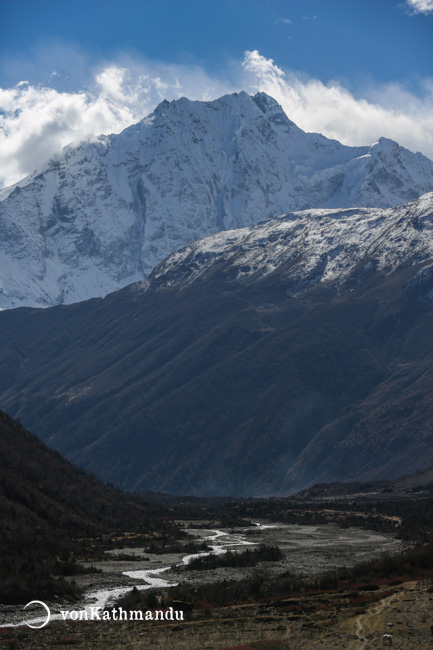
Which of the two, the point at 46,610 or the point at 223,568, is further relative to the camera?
the point at 223,568

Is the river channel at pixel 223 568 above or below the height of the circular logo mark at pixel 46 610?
below

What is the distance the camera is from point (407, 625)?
44656mm

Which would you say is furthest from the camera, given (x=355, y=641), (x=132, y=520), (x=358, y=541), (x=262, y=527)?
(x=262, y=527)

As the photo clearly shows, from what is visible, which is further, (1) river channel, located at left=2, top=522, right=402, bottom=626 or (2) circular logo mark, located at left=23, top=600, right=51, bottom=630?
(1) river channel, located at left=2, top=522, right=402, bottom=626

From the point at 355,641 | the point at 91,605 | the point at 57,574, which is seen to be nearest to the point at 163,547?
the point at 57,574

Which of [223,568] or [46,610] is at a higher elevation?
[46,610]

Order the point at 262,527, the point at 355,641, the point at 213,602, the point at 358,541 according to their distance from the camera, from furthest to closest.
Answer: the point at 262,527
the point at 358,541
the point at 213,602
the point at 355,641

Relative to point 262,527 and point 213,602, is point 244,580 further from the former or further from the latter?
point 262,527

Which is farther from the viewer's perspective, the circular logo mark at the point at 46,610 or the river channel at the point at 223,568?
the river channel at the point at 223,568

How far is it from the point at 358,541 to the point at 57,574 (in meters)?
48.8

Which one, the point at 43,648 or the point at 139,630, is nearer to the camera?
the point at 43,648

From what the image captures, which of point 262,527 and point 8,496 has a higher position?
point 8,496

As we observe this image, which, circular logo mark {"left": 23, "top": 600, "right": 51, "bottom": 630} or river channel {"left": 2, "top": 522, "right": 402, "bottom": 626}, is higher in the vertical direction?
circular logo mark {"left": 23, "top": 600, "right": 51, "bottom": 630}

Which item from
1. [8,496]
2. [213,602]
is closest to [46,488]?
[8,496]
